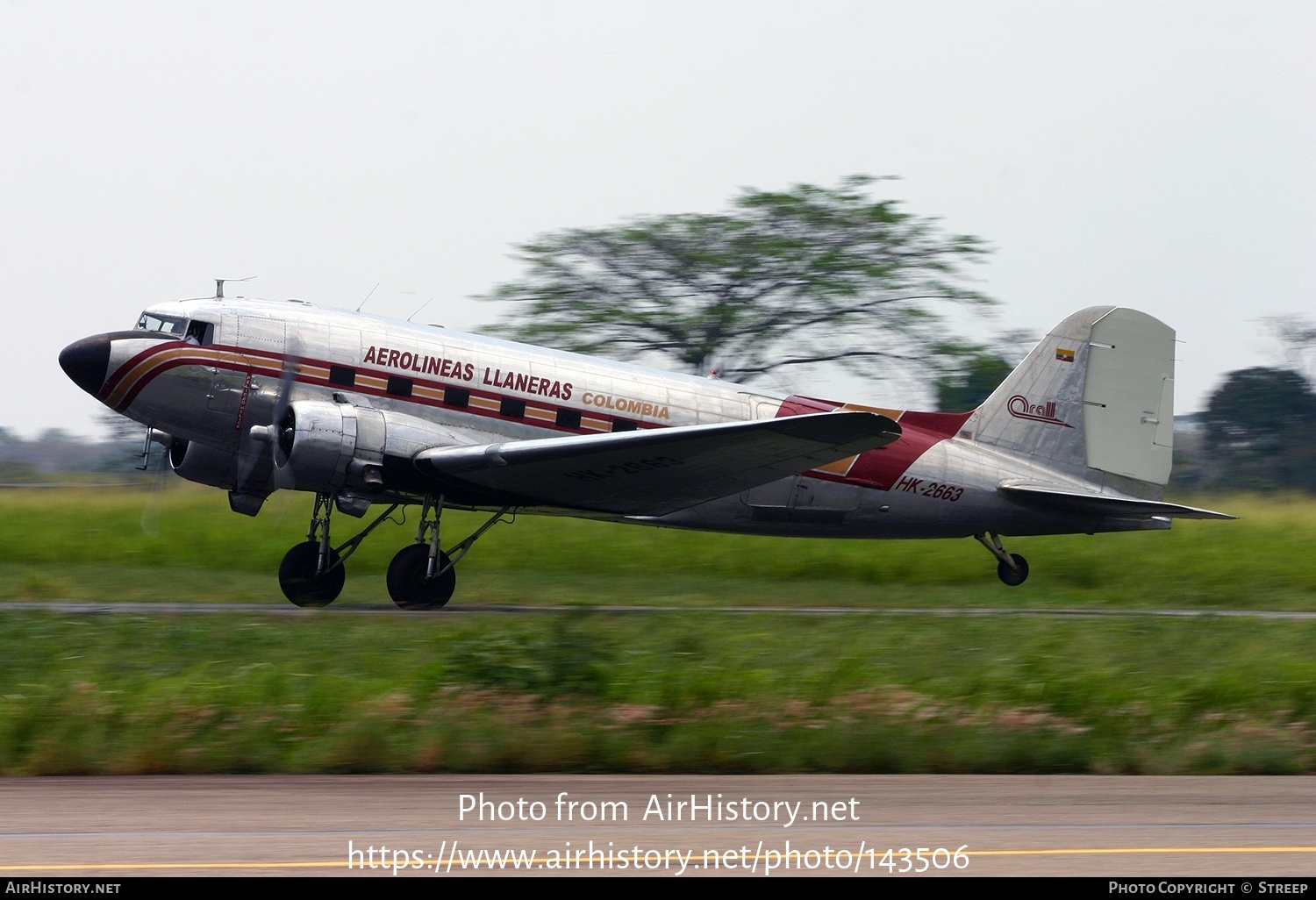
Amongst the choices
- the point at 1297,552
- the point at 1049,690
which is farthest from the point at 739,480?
the point at 1297,552

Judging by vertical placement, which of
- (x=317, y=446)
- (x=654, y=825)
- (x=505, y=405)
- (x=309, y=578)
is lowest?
(x=654, y=825)

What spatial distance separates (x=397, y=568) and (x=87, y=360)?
13.7 ft

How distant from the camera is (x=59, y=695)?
29.1 feet

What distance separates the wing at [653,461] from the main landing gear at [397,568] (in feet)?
2.62

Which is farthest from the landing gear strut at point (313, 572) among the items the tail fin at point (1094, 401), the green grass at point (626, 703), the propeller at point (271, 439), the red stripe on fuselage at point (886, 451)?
the tail fin at point (1094, 401)

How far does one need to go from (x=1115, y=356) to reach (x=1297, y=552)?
7132mm

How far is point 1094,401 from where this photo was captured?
18.9m

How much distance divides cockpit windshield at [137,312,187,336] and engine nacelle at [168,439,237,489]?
1333 millimetres

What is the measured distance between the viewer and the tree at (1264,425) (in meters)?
47.9

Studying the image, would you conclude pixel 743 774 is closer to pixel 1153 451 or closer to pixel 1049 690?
pixel 1049 690

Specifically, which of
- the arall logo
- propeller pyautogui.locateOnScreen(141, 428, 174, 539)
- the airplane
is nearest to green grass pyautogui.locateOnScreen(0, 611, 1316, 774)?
the airplane

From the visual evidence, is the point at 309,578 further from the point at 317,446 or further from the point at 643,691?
the point at 643,691

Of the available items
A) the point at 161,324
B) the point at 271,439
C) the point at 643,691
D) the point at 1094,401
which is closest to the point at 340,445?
the point at 271,439

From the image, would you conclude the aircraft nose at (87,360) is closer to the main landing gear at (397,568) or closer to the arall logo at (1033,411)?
the main landing gear at (397,568)
